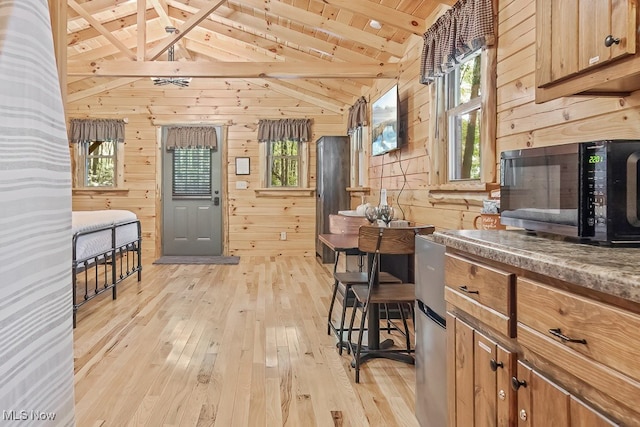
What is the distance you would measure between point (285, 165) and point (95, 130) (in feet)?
9.96

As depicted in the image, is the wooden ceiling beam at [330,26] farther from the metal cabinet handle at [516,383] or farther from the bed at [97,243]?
the metal cabinet handle at [516,383]

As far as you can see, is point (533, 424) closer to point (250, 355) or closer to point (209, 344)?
point (250, 355)

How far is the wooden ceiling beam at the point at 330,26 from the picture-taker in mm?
4812

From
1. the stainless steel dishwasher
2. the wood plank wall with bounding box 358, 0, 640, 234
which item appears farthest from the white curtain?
the wood plank wall with bounding box 358, 0, 640, 234

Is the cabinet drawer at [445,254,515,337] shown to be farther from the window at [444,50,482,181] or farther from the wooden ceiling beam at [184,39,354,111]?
the wooden ceiling beam at [184,39,354,111]

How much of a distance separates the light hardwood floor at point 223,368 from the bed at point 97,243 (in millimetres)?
190

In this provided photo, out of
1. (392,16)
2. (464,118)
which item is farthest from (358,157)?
(464,118)

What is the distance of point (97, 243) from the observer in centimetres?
450

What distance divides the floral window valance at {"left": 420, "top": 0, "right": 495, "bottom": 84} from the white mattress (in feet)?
10.1

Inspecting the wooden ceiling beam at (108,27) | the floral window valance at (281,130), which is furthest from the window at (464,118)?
the wooden ceiling beam at (108,27)

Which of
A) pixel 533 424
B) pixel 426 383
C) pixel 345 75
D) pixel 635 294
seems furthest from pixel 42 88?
pixel 345 75

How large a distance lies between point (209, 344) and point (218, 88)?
5.53 meters

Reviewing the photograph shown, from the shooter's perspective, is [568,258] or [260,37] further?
[260,37]

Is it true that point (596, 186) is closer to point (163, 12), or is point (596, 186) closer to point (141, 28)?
point (141, 28)
